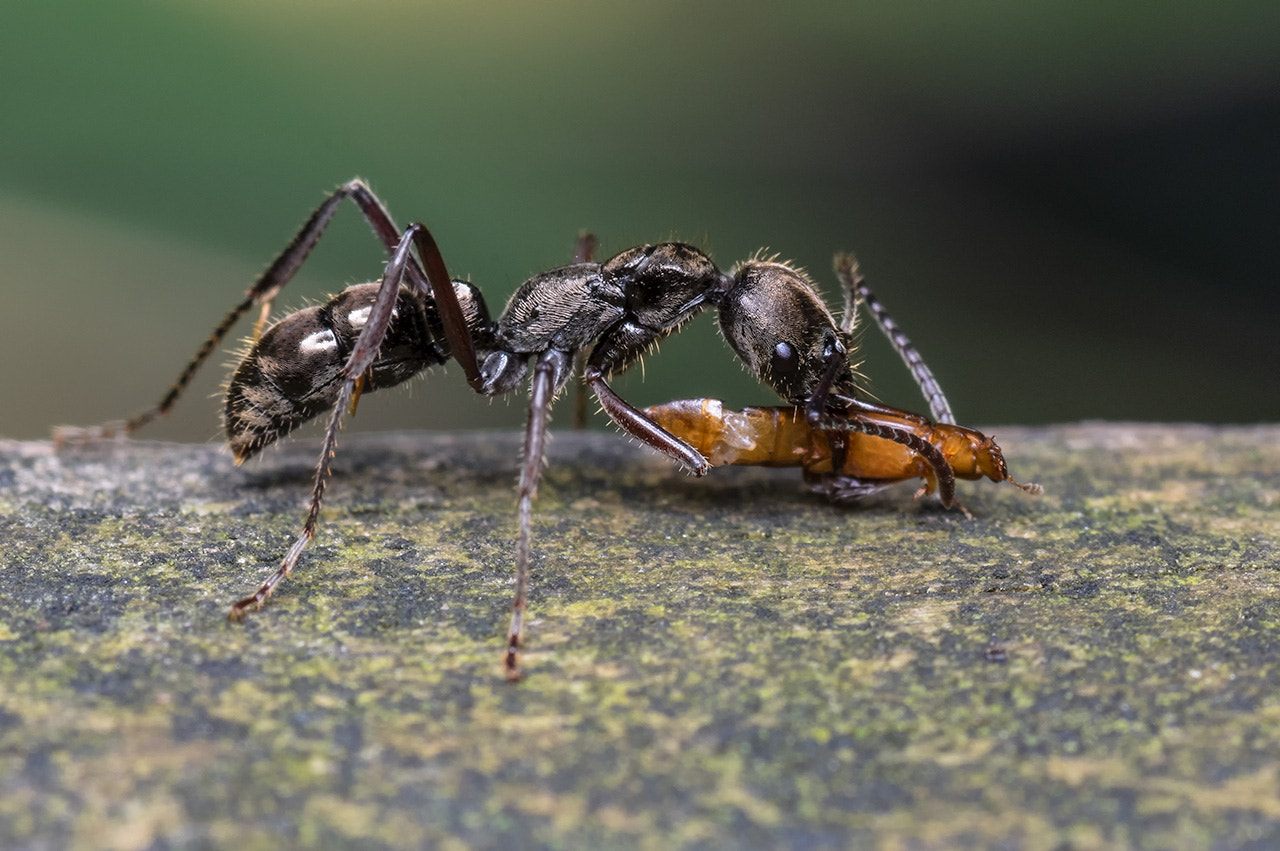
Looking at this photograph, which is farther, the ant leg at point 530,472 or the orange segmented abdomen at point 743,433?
the orange segmented abdomen at point 743,433

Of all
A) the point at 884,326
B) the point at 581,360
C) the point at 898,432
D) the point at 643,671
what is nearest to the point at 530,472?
the point at 643,671

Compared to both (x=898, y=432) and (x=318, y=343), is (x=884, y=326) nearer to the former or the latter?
(x=898, y=432)

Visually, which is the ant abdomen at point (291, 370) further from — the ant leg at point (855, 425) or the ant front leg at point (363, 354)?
the ant leg at point (855, 425)

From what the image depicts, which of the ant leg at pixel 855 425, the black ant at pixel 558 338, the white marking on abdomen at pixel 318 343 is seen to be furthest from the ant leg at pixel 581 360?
the ant leg at pixel 855 425

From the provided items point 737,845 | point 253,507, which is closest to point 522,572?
point 737,845

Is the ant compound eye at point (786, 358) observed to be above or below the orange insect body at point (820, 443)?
above

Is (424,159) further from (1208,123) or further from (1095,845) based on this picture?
(1095,845)

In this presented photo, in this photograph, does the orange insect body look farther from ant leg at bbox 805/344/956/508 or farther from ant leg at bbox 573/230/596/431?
Answer: ant leg at bbox 573/230/596/431
